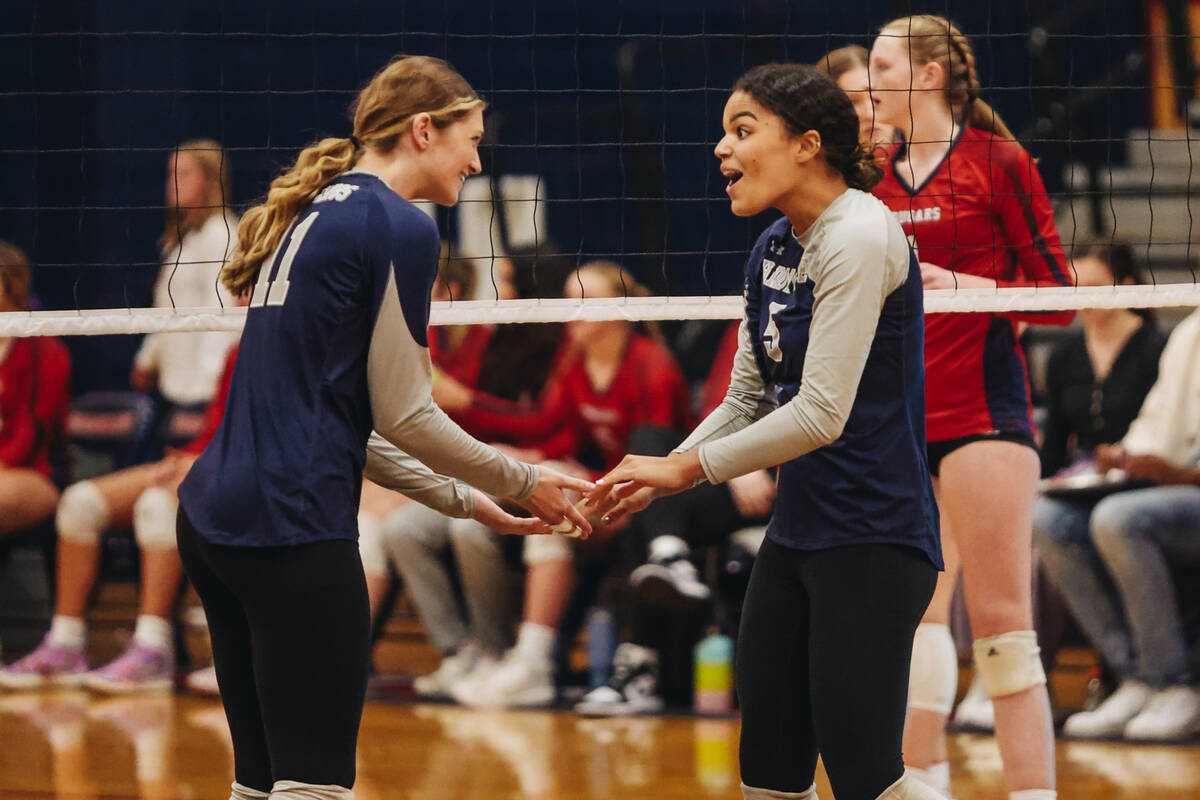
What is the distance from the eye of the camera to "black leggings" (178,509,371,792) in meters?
2.19

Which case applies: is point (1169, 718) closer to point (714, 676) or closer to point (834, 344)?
point (714, 676)

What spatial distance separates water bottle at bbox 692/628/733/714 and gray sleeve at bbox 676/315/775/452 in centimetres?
254

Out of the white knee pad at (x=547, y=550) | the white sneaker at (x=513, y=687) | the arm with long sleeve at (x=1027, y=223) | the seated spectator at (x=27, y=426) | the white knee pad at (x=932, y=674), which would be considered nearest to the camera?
the arm with long sleeve at (x=1027, y=223)

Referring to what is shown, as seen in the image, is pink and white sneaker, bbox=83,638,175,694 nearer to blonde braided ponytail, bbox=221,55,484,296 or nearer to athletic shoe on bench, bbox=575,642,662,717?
A: athletic shoe on bench, bbox=575,642,662,717

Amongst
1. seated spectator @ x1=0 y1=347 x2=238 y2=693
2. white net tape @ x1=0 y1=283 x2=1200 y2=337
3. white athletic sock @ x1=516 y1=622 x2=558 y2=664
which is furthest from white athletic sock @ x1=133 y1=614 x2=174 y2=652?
white net tape @ x1=0 y1=283 x2=1200 y2=337

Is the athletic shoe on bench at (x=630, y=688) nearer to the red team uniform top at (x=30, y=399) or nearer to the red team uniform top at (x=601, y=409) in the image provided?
the red team uniform top at (x=601, y=409)

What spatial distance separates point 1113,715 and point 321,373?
3.35 m

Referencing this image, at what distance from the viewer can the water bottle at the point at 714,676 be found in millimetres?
5059

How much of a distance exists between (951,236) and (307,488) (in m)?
1.67

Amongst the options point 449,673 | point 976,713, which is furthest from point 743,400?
point 449,673

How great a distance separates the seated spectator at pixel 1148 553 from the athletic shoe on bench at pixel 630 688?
4.37 ft

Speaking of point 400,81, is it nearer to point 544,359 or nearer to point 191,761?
point 191,761

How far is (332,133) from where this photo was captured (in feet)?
27.2

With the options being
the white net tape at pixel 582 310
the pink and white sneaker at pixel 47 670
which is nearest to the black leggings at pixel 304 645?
the white net tape at pixel 582 310
